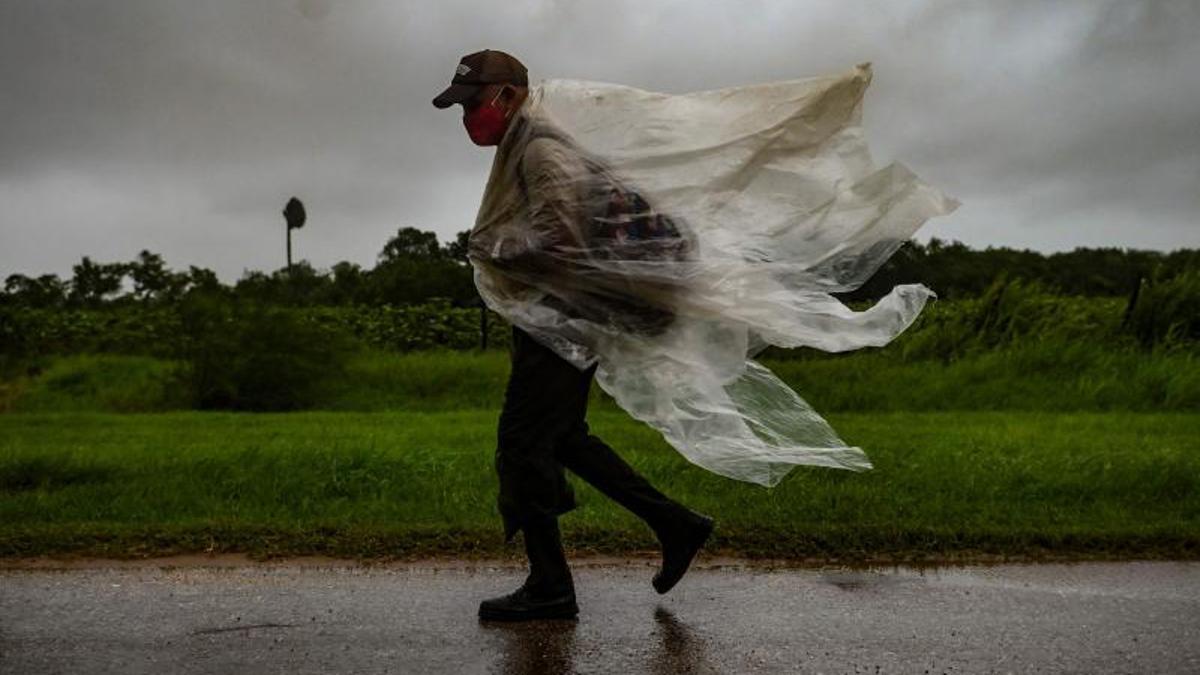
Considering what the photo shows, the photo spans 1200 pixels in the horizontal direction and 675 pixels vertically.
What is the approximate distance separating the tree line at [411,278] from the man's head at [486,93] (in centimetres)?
1160

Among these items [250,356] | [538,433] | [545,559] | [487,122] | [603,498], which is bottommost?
[603,498]

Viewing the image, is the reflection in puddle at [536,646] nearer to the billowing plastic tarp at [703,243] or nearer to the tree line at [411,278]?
the billowing plastic tarp at [703,243]

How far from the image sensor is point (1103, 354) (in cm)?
1545

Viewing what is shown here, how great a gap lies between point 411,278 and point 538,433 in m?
20.1

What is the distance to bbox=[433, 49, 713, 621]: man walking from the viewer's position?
4.64 m

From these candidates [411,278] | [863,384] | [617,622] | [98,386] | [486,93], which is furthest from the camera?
[411,278]

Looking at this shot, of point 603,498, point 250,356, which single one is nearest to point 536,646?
point 603,498

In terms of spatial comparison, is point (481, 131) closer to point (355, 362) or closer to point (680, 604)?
point (680, 604)

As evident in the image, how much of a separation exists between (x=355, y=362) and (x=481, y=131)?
1234 cm

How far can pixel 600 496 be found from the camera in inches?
305

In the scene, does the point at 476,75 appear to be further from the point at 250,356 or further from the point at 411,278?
the point at 411,278

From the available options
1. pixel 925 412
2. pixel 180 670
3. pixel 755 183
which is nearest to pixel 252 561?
pixel 180 670

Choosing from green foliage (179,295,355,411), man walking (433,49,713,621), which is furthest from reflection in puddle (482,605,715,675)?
green foliage (179,295,355,411)

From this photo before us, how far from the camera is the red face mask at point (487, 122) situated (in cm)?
472
